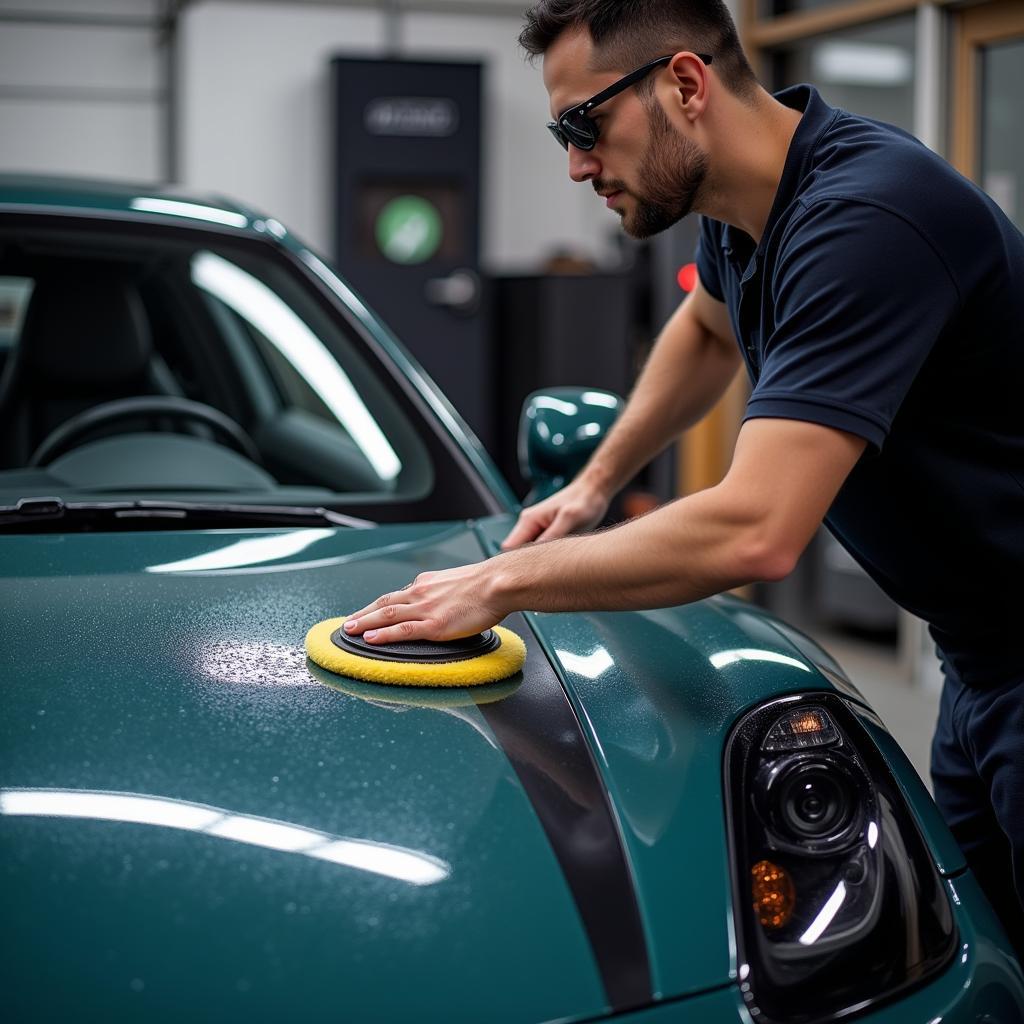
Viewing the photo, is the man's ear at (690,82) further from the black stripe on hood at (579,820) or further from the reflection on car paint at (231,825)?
the reflection on car paint at (231,825)

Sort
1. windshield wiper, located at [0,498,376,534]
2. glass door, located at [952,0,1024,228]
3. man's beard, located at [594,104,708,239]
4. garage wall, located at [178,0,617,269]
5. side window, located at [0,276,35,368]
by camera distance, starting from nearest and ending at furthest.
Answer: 1. man's beard, located at [594,104,708,239]
2. windshield wiper, located at [0,498,376,534]
3. side window, located at [0,276,35,368]
4. glass door, located at [952,0,1024,228]
5. garage wall, located at [178,0,617,269]

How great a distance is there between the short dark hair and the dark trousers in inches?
30.2

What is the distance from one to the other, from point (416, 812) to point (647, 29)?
0.86 m

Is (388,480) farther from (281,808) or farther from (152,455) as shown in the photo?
(281,808)

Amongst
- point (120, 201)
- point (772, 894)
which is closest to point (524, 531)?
point (772, 894)

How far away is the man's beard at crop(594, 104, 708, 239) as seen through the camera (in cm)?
142

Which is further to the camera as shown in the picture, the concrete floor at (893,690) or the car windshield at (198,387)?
the concrete floor at (893,690)

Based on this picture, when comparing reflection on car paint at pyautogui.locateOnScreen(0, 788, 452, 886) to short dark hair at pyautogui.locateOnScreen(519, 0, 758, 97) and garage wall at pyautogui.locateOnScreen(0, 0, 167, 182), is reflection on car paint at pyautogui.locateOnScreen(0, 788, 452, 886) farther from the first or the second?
garage wall at pyautogui.locateOnScreen(0, 0, 167, 182)

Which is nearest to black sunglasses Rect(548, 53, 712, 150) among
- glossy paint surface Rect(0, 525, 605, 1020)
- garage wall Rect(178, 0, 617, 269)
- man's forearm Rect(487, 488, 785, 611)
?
man's forearm Rect(487, 488, 785, 611)

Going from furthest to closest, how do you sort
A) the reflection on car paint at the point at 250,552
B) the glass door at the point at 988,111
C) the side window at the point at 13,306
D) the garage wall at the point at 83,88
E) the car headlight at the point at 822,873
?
the garage wall at the point at 83,88
the glass door at the point at 988,111
the side window at the point at 13,306
the reflection on car paint at the point at 250,552
the car headlight at the point at 822,873

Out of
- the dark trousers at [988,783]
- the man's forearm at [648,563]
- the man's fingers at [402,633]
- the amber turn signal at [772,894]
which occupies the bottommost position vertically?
the dark trousers at [988,783]

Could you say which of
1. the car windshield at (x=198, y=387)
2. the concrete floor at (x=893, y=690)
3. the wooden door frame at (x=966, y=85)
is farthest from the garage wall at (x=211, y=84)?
the car windshield at (x=198, y=387)

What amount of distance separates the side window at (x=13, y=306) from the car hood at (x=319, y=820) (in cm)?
88

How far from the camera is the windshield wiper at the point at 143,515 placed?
5.48ft
